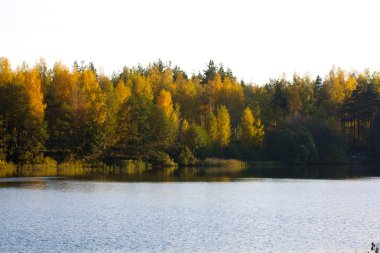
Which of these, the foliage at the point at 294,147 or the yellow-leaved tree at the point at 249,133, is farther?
the yellow-leaved tree at the point at 249,133

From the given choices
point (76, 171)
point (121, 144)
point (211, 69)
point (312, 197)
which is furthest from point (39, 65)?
point (312, 197)

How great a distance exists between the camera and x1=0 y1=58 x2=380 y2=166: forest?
282 feet

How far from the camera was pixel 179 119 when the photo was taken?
350 ft

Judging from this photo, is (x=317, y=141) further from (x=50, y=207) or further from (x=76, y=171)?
(x=50, y=207)

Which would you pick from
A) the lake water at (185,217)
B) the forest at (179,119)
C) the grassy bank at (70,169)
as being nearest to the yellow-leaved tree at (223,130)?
the forest at (179,119)

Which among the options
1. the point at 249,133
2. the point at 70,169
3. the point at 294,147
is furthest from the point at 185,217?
the point at 249,133

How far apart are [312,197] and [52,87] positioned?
181 feet

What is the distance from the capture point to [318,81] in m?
135

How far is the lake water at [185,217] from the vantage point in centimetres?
2906

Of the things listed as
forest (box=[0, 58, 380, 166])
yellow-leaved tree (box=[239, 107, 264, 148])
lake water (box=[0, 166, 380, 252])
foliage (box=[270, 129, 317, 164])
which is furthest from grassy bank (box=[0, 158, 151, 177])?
foliage (box=[270, 129, 317, 164])

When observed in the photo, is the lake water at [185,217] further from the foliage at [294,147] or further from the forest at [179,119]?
the foliage at [294,147]

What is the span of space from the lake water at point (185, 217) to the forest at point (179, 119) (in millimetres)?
26036

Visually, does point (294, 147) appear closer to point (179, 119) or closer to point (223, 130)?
point (223, 130)

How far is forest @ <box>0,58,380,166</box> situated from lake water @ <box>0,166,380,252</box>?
26036 millimetres
